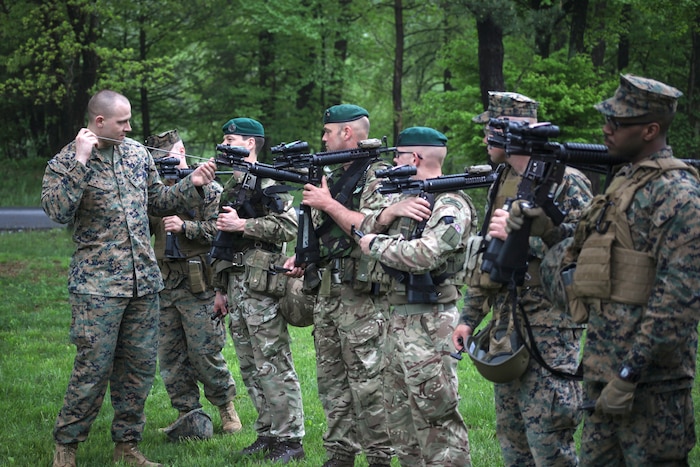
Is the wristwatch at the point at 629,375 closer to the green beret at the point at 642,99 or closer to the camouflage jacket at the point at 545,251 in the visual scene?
the camouflage jacket at the point at 545,251

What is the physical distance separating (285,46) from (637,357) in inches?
1028

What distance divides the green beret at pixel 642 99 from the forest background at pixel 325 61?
41.8 ft

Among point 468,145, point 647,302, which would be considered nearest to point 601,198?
point 647,302

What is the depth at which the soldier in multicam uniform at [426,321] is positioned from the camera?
5348mm

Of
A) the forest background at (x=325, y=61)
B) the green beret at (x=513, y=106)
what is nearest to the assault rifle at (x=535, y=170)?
the green beret at (x=513, y=106)

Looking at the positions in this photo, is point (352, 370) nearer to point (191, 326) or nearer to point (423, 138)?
point (423, 138)

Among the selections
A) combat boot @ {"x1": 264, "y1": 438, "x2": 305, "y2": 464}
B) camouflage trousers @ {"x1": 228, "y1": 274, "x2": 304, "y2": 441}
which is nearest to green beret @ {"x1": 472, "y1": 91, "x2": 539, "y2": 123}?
camouflage trousers @ {"x1": 228, "y1": 274, "x2": 304, "y2": 441}

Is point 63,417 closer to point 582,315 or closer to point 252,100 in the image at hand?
point 582,315

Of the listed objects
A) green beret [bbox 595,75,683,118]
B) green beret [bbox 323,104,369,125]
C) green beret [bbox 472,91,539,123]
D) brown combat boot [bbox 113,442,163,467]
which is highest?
green beret [bbox 595,75,683,118]

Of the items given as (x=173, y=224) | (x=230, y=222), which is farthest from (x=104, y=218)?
(x=173, y=224)

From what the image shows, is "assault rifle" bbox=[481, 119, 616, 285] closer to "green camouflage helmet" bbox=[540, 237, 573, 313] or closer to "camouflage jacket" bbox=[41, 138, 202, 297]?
"green camouflage helmet" bbox=[540, 237, 573, 313]

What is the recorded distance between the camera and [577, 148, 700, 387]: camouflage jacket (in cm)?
361

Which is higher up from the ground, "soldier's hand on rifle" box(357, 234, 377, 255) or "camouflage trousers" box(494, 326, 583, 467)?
"soldier's hand on rifle" box(357, 234, 377, 255)

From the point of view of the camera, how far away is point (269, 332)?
699 cm
